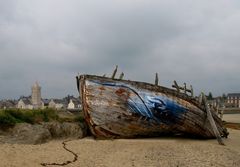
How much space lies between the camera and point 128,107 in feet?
57.4

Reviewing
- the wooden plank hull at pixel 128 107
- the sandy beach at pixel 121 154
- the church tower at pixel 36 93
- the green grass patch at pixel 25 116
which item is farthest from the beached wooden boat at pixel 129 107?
the church tower at pixel 36 93

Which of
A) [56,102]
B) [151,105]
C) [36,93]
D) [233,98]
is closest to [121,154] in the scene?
[151,105]

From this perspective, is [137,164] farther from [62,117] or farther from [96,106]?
[62,117]

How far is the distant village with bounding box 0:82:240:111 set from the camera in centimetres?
3567

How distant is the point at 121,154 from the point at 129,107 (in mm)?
4170

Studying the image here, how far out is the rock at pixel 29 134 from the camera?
49.1 feet

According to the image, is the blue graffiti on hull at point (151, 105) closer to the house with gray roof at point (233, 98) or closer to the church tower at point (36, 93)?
the church tower at point (36, 93)

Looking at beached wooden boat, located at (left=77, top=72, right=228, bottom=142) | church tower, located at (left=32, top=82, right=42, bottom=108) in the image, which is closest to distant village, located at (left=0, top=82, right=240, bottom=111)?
church tower, located at (left=32, top=82, right=42, bottom=108)

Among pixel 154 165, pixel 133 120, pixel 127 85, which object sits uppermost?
pixel 127 85

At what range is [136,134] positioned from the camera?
17906mm

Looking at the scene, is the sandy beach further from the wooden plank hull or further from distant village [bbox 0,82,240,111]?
distant village [bbox 0,82,240,111]

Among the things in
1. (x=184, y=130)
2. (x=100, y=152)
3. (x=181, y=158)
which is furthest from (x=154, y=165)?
(x=184, y=130)

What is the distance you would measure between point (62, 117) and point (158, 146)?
6.10 m

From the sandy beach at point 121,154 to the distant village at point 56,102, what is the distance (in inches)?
294
